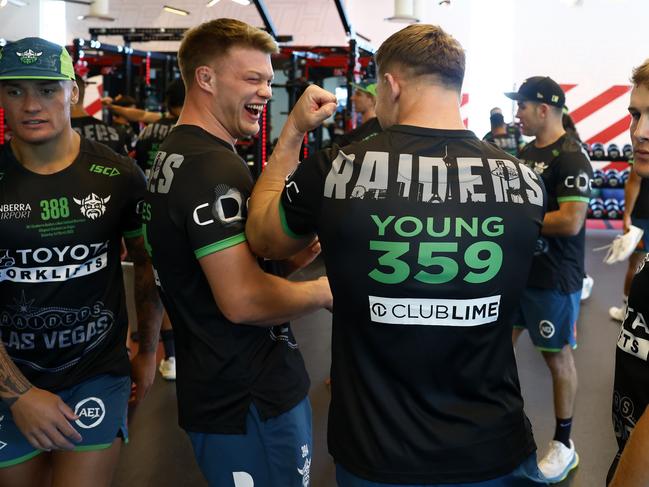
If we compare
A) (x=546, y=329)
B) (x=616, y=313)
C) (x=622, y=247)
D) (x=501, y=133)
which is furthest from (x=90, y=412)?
(x=501, y=133)

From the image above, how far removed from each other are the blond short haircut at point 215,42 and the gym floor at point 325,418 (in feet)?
6.00

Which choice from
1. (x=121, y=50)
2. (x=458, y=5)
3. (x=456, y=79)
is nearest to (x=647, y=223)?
(x=456, y=79)

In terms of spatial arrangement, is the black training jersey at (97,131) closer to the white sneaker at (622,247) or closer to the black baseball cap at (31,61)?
the black baseball cap at (31,61)

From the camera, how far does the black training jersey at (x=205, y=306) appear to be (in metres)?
1.53

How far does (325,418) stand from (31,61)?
229cm

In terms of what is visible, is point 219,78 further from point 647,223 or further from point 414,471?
point 647,223

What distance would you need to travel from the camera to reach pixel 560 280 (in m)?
3.02

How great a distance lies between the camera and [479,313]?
51.3 inches

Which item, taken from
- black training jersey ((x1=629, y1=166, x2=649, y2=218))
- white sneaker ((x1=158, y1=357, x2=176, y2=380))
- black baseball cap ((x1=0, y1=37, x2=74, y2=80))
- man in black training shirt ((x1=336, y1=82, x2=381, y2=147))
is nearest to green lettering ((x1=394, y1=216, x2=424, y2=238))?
black baseball cap ((x1=0, y1=37, x2=74, y2=80))

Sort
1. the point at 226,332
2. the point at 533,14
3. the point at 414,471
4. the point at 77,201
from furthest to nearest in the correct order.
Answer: the point at 533,14, the point at 77,201, the point at 226,332, the point at 414,471

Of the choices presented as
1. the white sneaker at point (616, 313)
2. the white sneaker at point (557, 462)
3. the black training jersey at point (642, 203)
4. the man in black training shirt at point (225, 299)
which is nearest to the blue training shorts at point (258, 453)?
the man in black training shirt at point (225, 299)

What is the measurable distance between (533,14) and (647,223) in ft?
19.5

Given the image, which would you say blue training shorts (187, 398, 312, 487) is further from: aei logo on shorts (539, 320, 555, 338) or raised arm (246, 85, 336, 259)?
aei logo on shorts (539, 320, 555, 338)

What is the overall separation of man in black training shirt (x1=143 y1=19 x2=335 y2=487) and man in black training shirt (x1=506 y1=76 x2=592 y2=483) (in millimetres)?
1640
